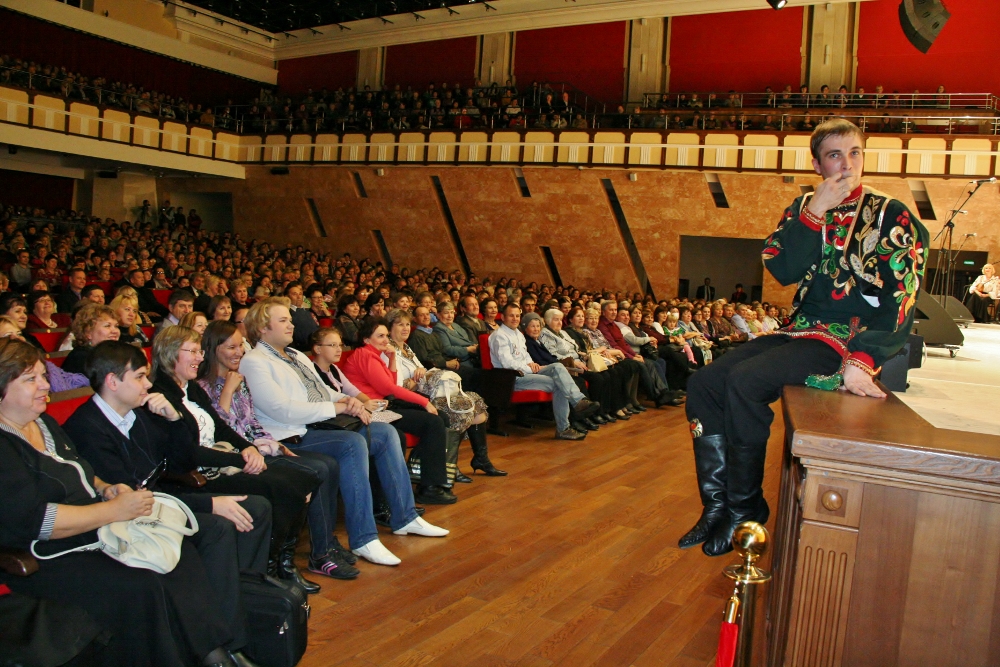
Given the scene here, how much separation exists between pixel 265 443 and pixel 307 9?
61.9 feet

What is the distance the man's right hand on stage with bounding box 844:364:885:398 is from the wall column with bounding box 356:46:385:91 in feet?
63.2

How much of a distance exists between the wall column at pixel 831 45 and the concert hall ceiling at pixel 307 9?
24.9 ft

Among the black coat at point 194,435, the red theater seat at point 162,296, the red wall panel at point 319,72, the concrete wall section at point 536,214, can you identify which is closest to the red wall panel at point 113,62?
the red wall panel at point 319,72

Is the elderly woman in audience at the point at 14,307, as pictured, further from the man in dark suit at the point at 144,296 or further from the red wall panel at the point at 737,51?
the red wall panel at the point at 737,51

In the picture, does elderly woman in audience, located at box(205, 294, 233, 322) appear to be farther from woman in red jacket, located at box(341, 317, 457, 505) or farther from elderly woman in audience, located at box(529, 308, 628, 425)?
elderly woman in audience, located at box(529, 308, 628, 425)

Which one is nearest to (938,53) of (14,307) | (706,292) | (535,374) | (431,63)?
(706,292)

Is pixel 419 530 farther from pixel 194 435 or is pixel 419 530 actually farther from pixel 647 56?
pixel 647 56

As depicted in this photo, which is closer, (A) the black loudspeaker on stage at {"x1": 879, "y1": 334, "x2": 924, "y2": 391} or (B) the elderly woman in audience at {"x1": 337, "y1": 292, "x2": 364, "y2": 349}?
(A) the black loudspeaker on stage at {"x1": 879, "y1": 334, "x2": 924, "y2": 391}

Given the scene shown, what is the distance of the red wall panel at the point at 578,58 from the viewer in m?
17.1

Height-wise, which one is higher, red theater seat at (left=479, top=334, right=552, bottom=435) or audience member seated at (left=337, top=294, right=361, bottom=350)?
audience member seated at (left=337, top=294, right=361, bottom=350)

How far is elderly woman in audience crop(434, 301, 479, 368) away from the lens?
237 inches

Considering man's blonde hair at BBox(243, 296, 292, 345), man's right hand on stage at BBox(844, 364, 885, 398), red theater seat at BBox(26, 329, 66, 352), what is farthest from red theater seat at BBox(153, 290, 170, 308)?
man's right hand on stage at BBox(844, 364, 885, 398)

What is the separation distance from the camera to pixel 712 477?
2.11m

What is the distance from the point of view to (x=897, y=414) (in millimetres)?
1439
